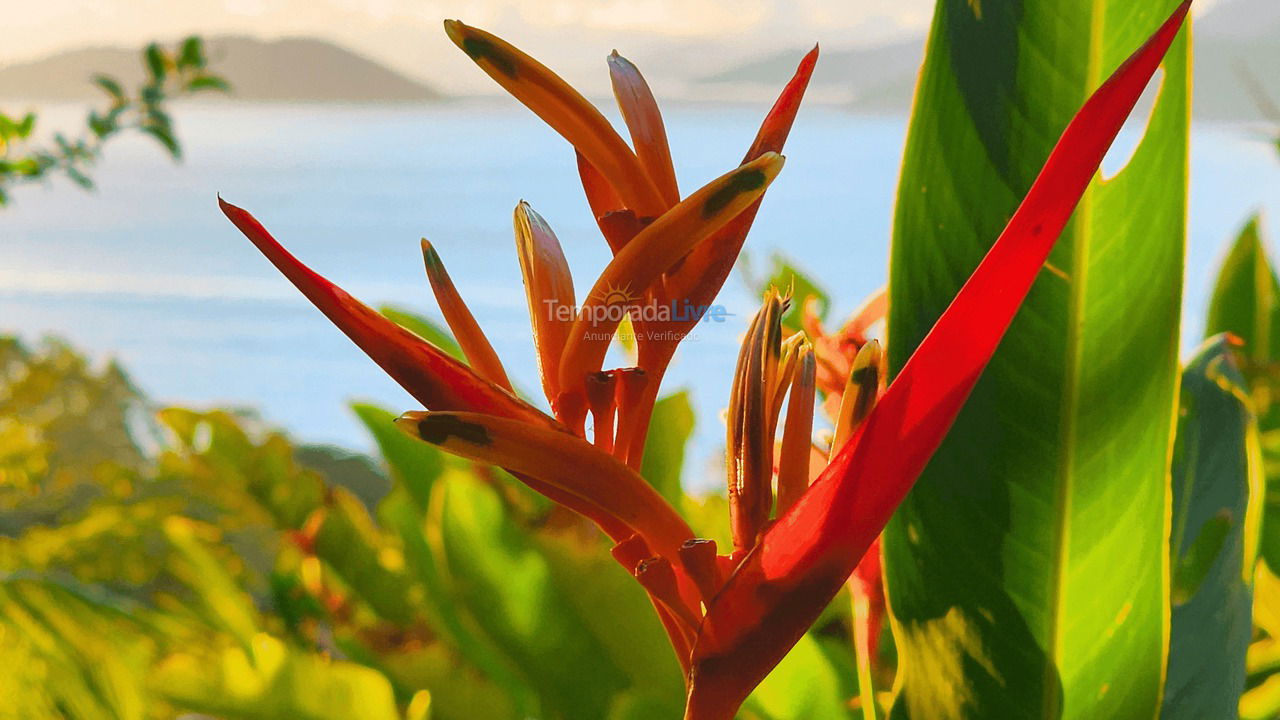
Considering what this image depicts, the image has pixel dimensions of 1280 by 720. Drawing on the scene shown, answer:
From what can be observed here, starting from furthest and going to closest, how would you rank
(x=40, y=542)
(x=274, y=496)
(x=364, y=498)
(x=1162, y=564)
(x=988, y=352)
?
(x=364, y=498)
(x=40, y=542)
(x=274, y=496)
(x=1162, y=564)
(x=988, y=352)

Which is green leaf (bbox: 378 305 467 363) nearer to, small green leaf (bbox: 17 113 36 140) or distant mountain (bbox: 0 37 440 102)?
small green leaf (bbox: 17 113 36 140)

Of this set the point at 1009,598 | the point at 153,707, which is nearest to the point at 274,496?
the point at 153,707

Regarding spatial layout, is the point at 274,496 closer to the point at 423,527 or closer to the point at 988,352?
the point at 423,527

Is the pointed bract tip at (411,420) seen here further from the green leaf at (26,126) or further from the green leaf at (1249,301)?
the green leaf at (1249,301)

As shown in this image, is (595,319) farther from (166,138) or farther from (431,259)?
(166,138)

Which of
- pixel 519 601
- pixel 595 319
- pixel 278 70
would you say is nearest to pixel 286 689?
pixel 519 601

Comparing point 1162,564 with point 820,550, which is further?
point 1162,564

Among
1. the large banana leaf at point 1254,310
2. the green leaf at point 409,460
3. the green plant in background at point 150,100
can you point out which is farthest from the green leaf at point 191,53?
the large banana leaf at point 1254,310

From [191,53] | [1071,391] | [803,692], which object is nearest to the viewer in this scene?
[1071,391]
